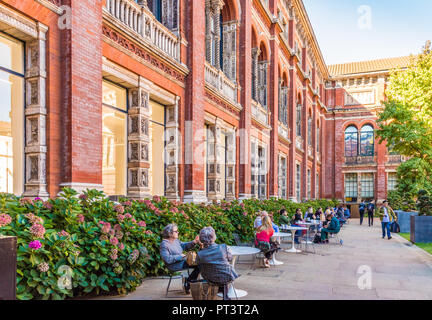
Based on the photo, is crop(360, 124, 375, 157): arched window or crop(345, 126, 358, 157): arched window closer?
crop(360, 124, 375, 157): arched window

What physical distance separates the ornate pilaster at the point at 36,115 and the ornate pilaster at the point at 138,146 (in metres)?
2.77

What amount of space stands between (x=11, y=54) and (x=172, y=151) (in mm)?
5260

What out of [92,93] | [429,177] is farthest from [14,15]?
[429,177]

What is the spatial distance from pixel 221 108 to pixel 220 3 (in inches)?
154

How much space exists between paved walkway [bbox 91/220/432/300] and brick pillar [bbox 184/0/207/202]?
289 centimetres

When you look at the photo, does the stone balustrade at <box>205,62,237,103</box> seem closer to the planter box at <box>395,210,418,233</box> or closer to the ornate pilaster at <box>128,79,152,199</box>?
the ornate pilaster at <box>128,79,152,199</box>

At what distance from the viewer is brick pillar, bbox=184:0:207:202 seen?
1111 centimetres

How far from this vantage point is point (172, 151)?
35.2 ft

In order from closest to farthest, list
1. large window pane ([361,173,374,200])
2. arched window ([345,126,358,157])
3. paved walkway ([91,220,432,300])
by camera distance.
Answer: paved walkway ([91,220,432,300]), large window pane ([361,173,374,200]), arched window ([345,126,358,157])

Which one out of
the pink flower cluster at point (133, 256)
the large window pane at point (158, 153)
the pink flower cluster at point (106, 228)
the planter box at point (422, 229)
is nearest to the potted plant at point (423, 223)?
the planter box at point (422, 229)

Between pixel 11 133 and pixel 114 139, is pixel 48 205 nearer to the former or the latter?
pixel 11 133

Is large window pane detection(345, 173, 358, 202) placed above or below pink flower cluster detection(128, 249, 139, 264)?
below

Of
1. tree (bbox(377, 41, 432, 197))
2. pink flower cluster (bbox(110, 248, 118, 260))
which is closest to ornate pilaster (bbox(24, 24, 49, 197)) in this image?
pink flower cluster (bbox(110, 248, 118, 260))

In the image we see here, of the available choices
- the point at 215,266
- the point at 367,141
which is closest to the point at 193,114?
the point at 215,266
